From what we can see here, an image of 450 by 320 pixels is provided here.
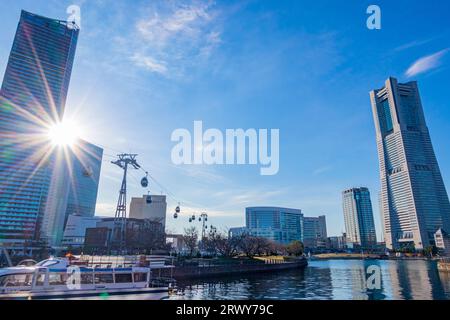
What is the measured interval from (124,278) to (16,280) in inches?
260

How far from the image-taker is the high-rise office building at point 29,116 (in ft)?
409

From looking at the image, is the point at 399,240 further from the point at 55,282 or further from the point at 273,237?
the point at 55,282

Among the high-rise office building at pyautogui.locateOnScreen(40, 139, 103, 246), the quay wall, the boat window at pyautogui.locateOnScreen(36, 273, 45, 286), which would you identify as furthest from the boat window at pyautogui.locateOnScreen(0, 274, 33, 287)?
the high-rise office building at pyautogui.locateOnScreen(40, 139, 103, 246)

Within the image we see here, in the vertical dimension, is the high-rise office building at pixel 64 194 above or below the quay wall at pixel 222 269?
above

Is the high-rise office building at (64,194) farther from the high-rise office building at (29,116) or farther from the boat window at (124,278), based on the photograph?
the boat window at (124,278)

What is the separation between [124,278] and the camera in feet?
65.1

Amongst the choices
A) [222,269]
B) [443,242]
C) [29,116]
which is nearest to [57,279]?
[222,269]

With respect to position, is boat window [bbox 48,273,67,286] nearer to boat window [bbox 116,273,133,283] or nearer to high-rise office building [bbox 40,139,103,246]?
boat window [bbox 116,273,133,283]

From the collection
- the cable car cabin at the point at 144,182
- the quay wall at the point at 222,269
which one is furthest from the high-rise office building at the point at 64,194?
the cable car cabin at the point at 144,182

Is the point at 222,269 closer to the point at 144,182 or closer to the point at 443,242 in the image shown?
the point at 144,182

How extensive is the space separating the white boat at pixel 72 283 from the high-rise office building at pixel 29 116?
130908 mm

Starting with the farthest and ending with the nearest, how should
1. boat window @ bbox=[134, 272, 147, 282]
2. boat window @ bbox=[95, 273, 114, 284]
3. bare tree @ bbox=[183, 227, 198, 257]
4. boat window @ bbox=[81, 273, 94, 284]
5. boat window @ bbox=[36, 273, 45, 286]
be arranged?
bare tree @ bbox=[183, 227, 198, 257], boat window @ bbox=[134, 272, 147, 282], boat window @ bbox=[95, 273, 114, 284], boat window @ bbox=[81, 273, 94, 284], boat window @ bbox=[36, 273, 45, 286]

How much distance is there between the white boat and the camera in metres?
15.9
